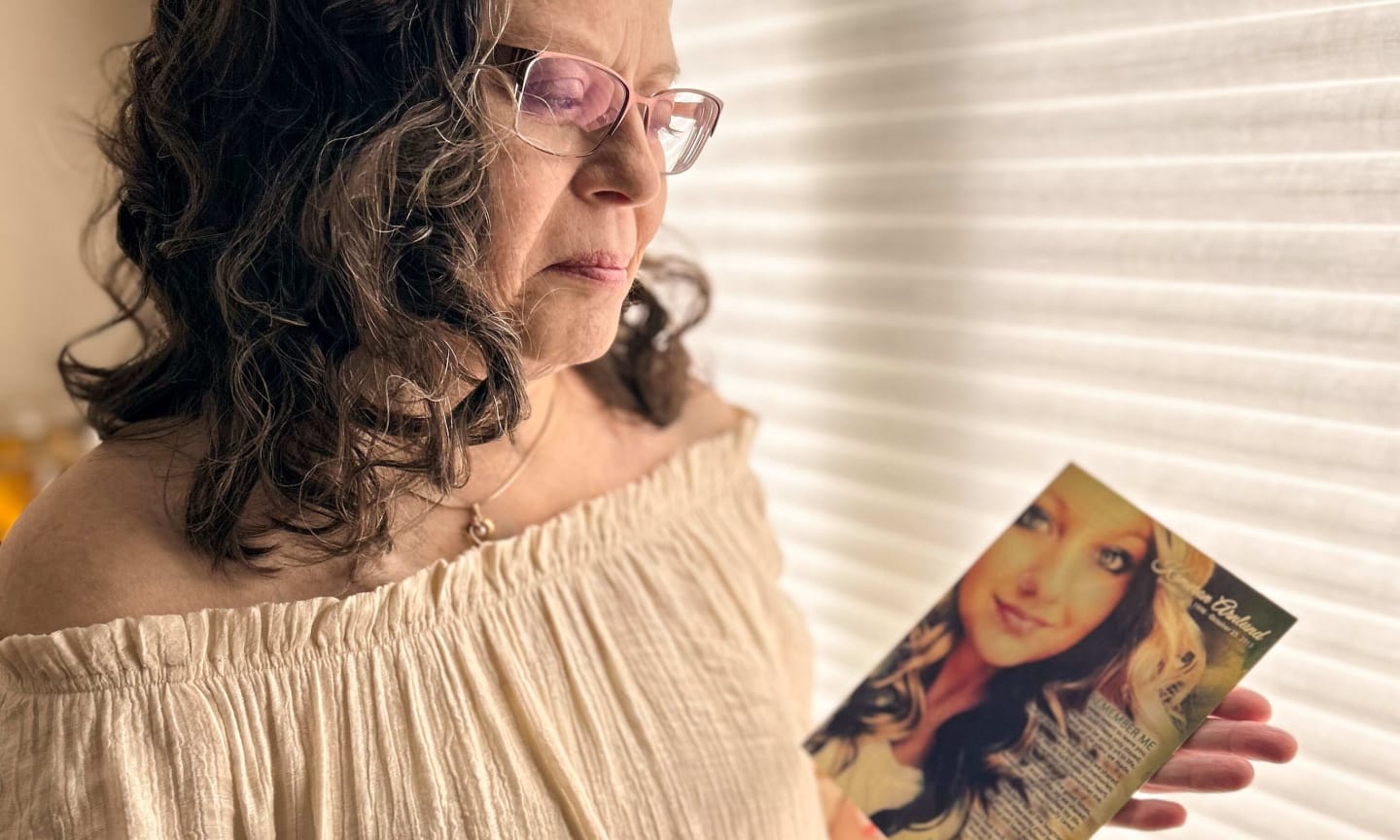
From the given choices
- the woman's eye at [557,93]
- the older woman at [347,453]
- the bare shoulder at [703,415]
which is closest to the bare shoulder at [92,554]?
the older woman at [347,453]

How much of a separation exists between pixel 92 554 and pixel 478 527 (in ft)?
1.05

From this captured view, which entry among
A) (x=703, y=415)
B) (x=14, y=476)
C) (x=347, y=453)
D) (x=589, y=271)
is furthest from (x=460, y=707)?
(x=14, y=476)

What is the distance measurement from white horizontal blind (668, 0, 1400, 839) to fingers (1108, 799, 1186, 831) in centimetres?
25

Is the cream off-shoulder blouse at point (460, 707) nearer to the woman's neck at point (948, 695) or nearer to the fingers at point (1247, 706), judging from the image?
the woman's neck at point (948, 695)

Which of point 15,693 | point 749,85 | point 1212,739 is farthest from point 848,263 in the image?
point 15,693

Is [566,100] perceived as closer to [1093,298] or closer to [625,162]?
[625,162]

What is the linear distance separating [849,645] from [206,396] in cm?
98

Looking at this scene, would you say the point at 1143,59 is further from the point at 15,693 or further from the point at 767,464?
the point at 15,693

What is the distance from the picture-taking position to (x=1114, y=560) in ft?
2.76

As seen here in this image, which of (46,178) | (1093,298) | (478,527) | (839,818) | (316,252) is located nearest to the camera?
(316,252)

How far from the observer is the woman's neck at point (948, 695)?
90 centimetres

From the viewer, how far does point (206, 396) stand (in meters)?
0.88

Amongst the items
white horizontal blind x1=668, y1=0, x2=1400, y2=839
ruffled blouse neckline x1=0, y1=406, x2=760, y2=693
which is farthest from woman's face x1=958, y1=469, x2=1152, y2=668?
ruffled blouse neckline x1=0, y1=406, x2=760, y2=693

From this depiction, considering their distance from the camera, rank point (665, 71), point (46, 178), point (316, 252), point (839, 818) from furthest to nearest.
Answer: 1. point (46, 178)
2. point (839, 818)
3. point (665, 71)
4. point (316, 252)
